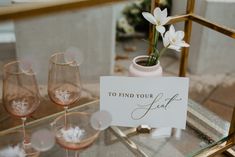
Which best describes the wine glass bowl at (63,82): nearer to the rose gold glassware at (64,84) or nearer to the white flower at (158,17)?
the rose gold glassware at (64,84)

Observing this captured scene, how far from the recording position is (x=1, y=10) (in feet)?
1.68

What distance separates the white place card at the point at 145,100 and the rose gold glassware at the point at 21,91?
0.18 m

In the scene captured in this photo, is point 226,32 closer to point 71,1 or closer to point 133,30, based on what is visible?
point 71,1

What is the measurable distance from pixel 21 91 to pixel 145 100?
316 millimetres

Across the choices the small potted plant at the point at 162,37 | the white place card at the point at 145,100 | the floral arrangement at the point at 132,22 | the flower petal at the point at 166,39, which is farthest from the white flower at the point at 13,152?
the floral arrangement at the point at 132,22

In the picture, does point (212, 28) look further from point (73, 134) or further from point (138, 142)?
point (73, 134)

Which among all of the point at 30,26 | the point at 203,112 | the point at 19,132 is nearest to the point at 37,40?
the point at 30,26

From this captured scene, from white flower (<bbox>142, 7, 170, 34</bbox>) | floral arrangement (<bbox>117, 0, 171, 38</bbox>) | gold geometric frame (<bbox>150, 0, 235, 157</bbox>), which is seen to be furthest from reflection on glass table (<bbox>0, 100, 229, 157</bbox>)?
floral arrangement (<bbox>117, 0, 171, 38</bbox>)

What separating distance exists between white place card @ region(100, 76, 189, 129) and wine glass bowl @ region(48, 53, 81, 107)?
0.33ft

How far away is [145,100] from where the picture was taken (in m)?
0.79

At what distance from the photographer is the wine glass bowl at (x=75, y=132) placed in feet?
2.28

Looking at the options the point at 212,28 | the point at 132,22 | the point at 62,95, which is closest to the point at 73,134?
the point at 62,95

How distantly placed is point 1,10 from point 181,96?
0.47m

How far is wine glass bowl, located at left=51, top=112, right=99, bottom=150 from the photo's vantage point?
2.28 feet
